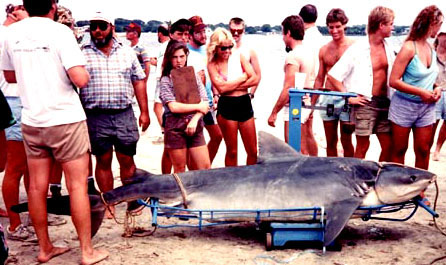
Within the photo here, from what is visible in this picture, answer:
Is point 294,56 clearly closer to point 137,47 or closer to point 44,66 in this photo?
point 44,66

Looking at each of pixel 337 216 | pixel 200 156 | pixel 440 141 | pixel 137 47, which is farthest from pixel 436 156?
pixel 137 47

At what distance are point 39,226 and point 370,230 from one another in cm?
287

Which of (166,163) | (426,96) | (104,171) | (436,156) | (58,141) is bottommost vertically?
(436,156)

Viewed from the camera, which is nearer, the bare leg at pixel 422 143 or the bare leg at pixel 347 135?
the bare leg at pixel 422 143

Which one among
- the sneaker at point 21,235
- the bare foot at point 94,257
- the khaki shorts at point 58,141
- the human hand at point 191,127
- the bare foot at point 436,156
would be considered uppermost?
the khaki shorts at point 58,141

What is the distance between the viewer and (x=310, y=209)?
394cm

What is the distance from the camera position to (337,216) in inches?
150

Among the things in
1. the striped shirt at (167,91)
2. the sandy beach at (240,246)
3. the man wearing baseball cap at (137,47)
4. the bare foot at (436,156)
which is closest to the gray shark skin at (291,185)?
the sandy beach at (240,246)

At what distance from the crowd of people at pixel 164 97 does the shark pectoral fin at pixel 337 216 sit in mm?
1452

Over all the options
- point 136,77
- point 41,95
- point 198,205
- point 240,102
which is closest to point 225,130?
point 240,102

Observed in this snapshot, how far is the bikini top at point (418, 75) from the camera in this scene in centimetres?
485

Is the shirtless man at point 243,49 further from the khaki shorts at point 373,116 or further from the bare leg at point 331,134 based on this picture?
the khaki shorts at point 373,116

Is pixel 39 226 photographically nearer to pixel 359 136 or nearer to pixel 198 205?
pixel 198 205

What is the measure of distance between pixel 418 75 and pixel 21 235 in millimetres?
3979
